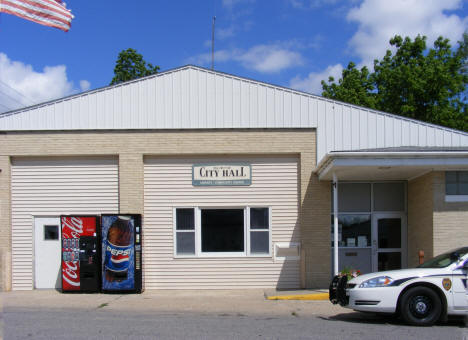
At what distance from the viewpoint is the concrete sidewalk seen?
35.7ft

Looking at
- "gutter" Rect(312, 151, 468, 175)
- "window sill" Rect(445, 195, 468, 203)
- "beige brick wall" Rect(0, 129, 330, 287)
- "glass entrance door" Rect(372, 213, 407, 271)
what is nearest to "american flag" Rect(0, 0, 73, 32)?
"beige brick wall" Rect(0, 129, 330, 287)

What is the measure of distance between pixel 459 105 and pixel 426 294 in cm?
2841

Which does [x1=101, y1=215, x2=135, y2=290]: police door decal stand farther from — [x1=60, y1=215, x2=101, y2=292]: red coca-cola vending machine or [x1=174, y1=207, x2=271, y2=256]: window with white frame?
[x1=174, y1=207, x2=271, y2=256]: window with white frame

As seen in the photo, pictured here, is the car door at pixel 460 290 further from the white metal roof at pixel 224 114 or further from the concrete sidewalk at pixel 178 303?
the white metal roof at pixel 224 114

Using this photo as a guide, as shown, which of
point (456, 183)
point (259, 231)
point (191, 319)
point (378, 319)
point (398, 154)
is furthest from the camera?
point (259, 231)

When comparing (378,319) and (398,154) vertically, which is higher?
(398,154)

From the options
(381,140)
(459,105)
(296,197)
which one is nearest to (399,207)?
(381,140)

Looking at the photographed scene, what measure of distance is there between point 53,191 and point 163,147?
344 centimetres

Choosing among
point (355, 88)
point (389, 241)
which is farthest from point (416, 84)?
point (389, 241)

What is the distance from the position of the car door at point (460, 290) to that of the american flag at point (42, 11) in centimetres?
877

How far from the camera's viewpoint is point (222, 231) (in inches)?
577

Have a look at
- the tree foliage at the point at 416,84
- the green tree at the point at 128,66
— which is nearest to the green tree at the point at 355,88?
the tree foliage at the point at 416,84

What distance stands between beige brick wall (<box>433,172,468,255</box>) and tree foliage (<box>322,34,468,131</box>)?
1815 centimetres

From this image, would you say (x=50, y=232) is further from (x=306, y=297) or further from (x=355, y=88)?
(x=355, y=88)
